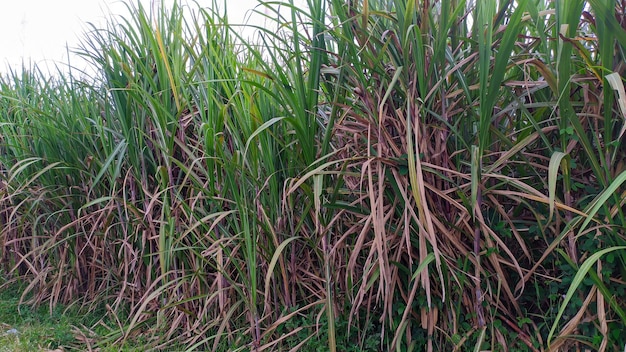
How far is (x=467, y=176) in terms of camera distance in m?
1.64

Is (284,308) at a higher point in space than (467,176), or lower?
lower

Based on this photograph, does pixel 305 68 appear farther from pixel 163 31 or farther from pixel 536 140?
pixel 536 140

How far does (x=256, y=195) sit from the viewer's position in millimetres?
2002

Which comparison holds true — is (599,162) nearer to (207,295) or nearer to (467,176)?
(467,176)

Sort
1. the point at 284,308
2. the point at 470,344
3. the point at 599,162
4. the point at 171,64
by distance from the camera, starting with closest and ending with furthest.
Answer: the point at 599,162
the point at 470,344
the point at 284,308
the point at 171,64

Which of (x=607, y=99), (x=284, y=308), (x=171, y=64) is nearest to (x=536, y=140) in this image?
(x=607, y=99)

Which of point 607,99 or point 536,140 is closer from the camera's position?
point 607,99

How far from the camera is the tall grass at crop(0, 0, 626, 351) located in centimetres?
152

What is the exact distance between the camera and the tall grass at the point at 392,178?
1.52 meters

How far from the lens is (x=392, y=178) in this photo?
170 centimetres

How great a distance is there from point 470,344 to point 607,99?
32.8 inches

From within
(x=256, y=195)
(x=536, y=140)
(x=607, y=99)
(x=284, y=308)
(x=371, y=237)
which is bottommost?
(x=284, y=308)

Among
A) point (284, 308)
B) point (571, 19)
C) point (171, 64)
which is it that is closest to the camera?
→ point (571, 19)

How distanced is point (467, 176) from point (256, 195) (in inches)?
30.1
